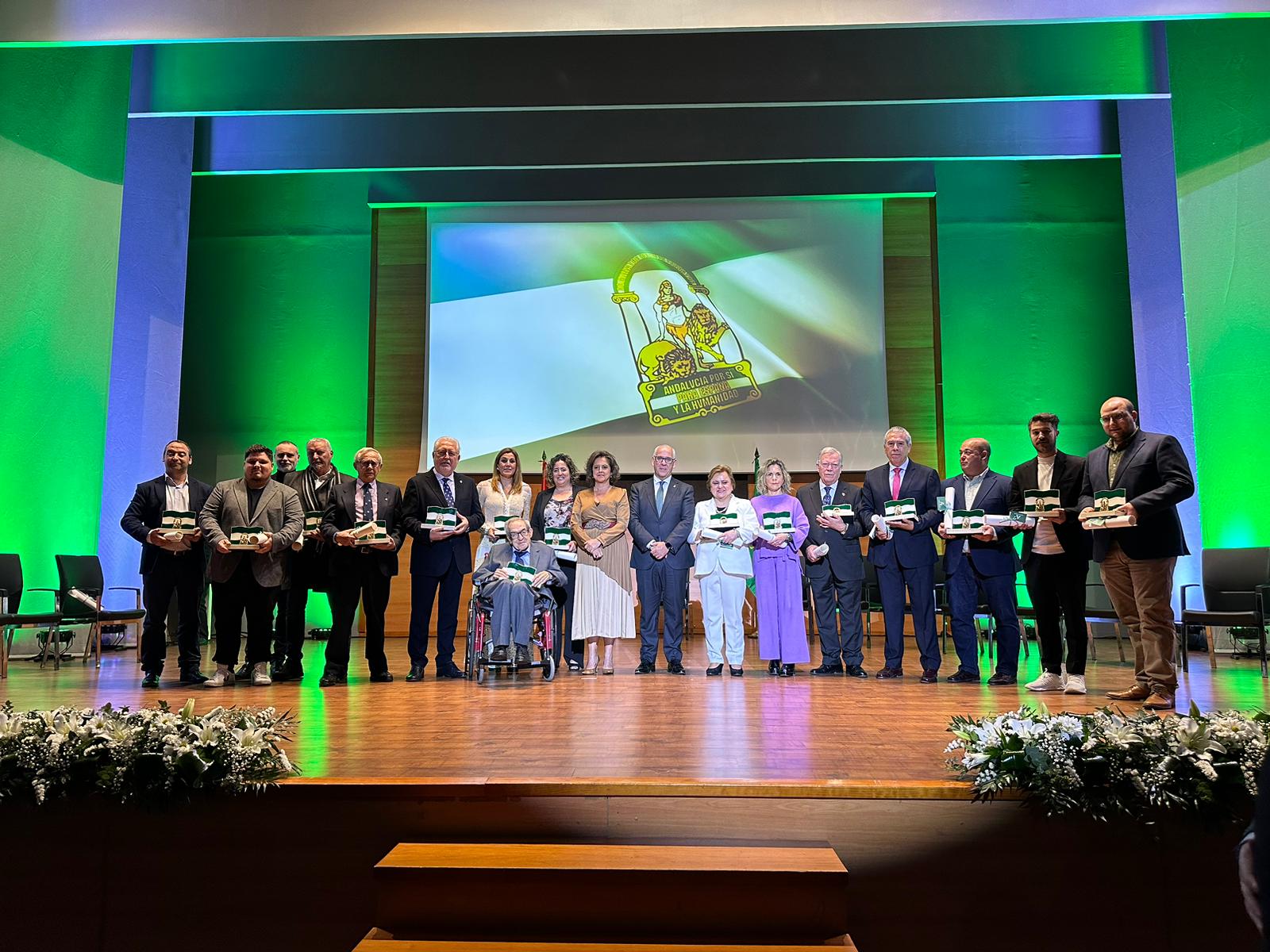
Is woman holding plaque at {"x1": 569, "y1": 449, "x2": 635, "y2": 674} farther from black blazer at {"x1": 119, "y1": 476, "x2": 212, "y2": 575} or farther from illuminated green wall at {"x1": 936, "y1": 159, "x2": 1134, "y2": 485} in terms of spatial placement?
illuminated green wall at {"x1": 936, "y1": 159, "x2": 1134, "y2": 485}


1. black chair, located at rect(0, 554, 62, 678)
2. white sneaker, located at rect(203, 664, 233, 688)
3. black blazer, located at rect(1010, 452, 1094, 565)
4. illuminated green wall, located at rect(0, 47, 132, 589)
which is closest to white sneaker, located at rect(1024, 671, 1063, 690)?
black blazer, located at rect(1010, 452, 1094, 565)

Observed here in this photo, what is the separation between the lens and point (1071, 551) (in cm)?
539

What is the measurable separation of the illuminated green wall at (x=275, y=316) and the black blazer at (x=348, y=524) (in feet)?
17.4

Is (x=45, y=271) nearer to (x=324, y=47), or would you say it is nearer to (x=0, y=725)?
(x=324, y=47)

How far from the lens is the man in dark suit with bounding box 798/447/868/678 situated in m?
6.33

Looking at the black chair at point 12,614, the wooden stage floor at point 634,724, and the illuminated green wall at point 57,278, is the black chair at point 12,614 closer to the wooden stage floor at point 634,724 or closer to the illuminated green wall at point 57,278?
the wooden stage floor at point 634,724

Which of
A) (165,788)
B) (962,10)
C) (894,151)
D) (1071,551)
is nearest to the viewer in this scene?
(165,788)

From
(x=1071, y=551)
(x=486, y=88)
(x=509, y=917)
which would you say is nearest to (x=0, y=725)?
(x=509, y=917)

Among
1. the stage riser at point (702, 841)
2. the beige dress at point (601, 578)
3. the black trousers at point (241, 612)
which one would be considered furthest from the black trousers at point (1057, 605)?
the black trousers at point (241, 612)

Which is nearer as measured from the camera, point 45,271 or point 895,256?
point 45,271

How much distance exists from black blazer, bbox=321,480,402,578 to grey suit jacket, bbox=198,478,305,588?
20 centimetres

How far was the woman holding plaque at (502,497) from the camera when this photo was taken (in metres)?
6.29

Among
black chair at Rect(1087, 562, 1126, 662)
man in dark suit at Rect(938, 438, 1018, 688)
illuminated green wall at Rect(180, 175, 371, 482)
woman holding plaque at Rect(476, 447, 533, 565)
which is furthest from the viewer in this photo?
illuminated green wall at Rect(180, 175, 371, 482)

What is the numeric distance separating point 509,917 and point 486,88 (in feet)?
23.1
